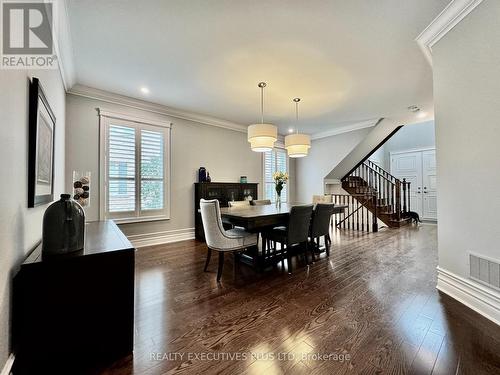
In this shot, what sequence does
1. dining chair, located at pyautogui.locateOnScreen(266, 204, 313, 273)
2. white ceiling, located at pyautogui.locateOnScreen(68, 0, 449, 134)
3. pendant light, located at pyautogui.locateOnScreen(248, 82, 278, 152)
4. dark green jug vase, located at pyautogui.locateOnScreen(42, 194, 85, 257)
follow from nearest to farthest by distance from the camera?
dark green jug vase, located at pyautogui.locateOnScreen(42, 194, 85, 257)
white ceiling, located at pyautogui.locateOnScreen(68, 0, 449, 134)
dining chair, located at pyautogui.locateOnScreen(266, 204, 313, 273)
pendant light, located at pyautogui.locateOnScreen(248, 82, 278, 152)

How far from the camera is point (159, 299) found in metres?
2.17

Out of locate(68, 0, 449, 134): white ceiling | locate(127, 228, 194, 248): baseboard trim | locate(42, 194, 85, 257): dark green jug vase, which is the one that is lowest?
locate(127, 228, 194, 248): baseboard trim

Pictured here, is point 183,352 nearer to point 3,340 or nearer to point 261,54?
point 3,340

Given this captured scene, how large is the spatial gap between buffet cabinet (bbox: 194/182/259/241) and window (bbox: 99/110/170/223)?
2.08 ft

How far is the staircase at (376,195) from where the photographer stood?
588 centimetres

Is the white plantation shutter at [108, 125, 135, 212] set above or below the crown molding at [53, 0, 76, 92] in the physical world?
below

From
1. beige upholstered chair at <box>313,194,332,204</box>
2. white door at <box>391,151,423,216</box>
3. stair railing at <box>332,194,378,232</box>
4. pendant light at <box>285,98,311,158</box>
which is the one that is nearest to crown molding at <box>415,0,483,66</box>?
pendant light at <box>285,98,311,158</box>

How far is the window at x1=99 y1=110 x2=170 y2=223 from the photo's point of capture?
374 cm

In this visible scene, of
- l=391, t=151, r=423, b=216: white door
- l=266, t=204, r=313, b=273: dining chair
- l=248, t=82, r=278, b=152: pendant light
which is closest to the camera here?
l=266, t=204, r=313, b=273: dining chair

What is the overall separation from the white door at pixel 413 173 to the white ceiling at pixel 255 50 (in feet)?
14.3

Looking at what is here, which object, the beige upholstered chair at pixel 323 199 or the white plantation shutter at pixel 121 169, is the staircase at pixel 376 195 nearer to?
the beige upholstered chair at pixel 323 199

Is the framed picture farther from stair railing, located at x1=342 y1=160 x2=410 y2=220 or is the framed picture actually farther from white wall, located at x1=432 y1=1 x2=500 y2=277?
stair railing, located at x1=342 y1=160 x2=410 y2=220

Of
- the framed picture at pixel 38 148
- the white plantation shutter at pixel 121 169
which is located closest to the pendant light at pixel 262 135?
the framed picture at pixel 38 148

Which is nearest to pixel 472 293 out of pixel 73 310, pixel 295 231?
pixel 295 231
